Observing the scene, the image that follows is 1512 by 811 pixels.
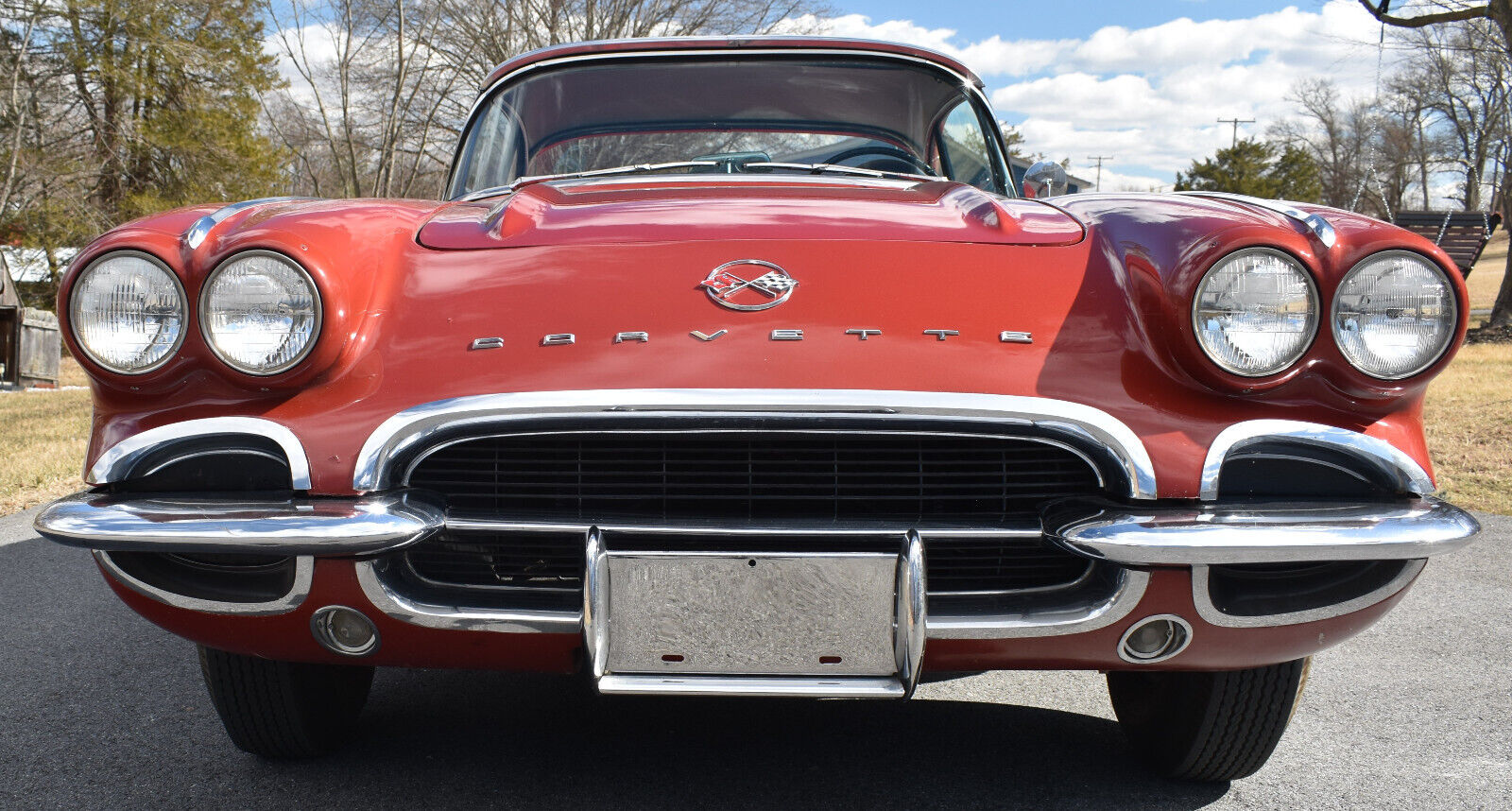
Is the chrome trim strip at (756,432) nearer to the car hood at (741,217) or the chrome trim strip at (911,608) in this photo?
the chrome trim strip at (911,608)

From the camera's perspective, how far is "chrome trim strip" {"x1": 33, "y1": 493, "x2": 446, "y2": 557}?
1.51 meters

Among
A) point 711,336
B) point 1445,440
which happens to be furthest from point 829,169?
point 1445,440

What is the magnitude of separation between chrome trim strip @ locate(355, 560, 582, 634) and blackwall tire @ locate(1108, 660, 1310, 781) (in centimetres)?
97

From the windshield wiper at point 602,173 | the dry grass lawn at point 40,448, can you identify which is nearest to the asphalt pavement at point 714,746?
the windshield wiper at point 602,173

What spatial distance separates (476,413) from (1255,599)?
1.17 metres

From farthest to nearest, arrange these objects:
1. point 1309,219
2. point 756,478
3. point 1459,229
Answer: point 1459,229
point 1309,219
point 756,478

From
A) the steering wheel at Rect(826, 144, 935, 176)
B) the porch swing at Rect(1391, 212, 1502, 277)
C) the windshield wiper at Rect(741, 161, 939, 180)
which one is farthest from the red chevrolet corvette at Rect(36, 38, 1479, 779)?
the porch swing at Rect(1391, 212, 1502, 277)

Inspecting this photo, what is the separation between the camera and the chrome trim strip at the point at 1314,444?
1568mm

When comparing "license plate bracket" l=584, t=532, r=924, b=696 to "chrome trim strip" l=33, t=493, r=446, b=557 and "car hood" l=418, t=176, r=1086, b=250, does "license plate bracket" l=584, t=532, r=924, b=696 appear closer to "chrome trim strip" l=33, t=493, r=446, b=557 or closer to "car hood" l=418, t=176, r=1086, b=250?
"chrome trim strip" l=33, t=493, r=446, b=557

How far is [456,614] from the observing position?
61.7 inches

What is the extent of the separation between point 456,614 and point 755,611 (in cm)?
44

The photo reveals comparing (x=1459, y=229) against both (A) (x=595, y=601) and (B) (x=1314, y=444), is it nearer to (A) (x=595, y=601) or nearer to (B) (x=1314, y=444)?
(B) (x=1314, y=444)

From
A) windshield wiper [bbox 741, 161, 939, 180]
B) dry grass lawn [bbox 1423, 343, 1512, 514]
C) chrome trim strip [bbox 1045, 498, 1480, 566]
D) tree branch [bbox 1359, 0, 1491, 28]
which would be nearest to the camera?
chrome trim strip [bbox 1045, 498, 1480, 566]

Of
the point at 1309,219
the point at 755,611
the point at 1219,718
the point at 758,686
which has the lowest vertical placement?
the point at 1219,718
